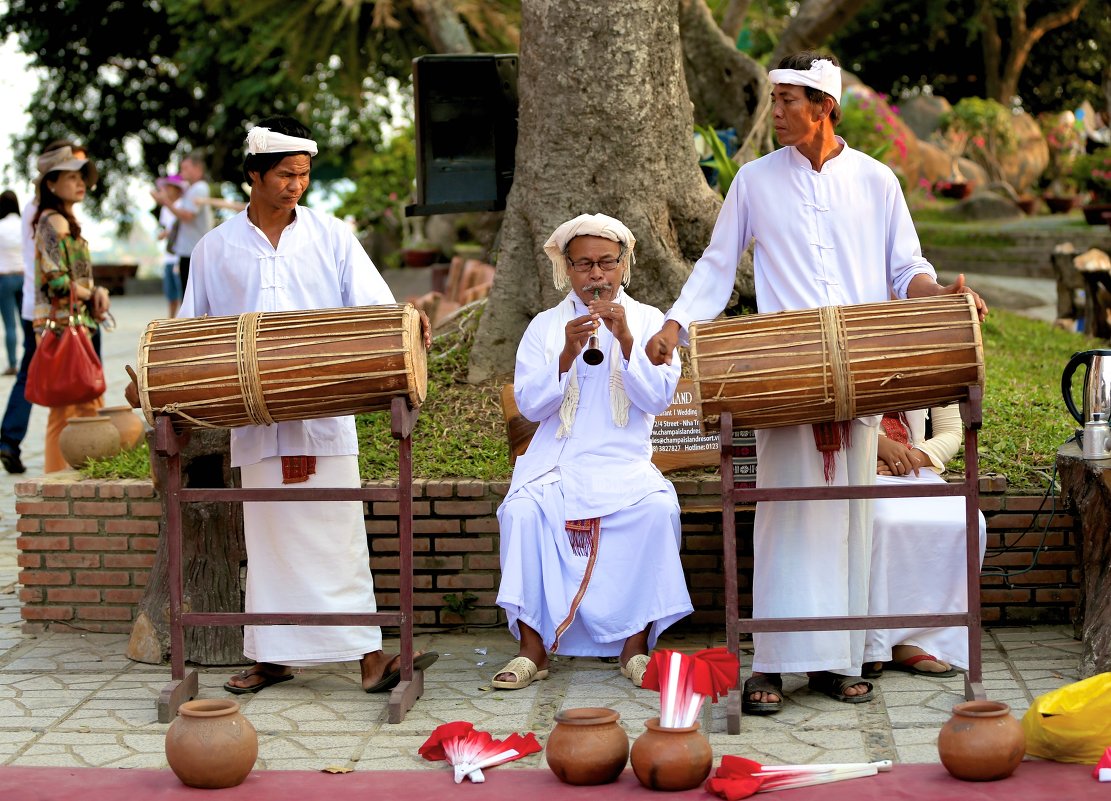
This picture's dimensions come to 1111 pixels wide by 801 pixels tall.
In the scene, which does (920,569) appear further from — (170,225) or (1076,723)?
(170,225)

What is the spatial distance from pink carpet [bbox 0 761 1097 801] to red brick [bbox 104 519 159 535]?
1824 mm

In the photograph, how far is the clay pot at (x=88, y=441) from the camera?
6.96 meters

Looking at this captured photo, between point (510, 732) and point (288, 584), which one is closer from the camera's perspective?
point (510, 732)

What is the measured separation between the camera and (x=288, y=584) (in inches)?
200

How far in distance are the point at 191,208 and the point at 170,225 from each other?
1.15 metres

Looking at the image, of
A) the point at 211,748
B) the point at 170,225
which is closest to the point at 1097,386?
the point at 211,748

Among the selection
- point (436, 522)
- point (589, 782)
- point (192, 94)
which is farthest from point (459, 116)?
point (192, 94)

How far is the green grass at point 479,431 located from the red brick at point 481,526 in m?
0.19

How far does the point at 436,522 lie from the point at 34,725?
67.4 inches

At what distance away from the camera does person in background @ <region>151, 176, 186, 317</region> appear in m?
13.9

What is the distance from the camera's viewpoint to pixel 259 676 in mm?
5152

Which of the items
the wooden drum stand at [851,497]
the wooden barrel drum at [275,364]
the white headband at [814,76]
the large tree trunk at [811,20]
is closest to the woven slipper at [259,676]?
the wooden barrel drum at [275,364]

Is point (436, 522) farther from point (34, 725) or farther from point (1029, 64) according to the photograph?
point (1029, 64)

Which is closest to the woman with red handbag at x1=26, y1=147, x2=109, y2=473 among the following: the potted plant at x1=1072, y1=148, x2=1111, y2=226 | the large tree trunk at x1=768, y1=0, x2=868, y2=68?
the large tree trunk at x1=768, y1=0, x2=868, y2=68
